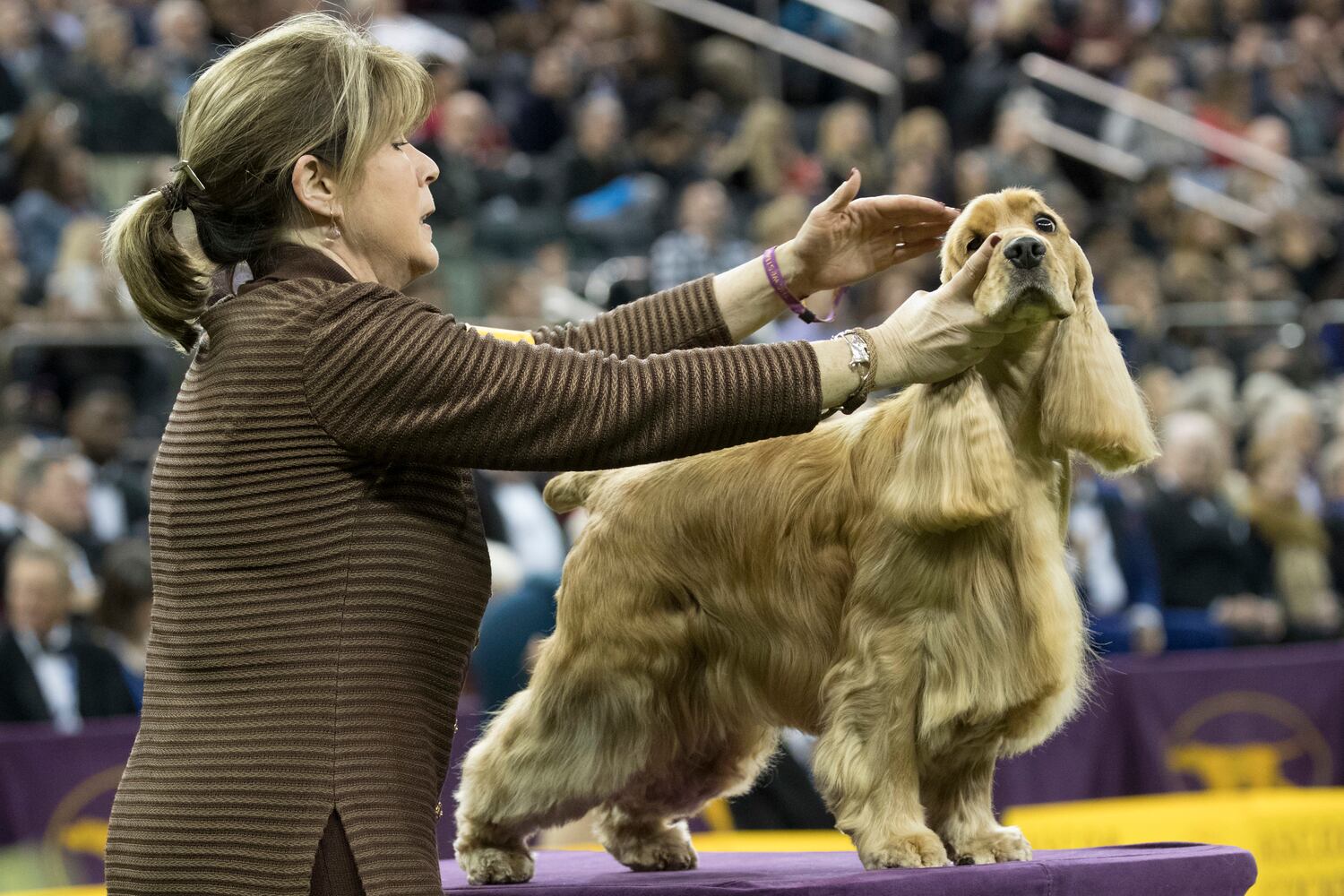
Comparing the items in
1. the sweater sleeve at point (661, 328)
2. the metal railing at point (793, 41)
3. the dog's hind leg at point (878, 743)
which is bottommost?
the metal railing at point (793, 41)

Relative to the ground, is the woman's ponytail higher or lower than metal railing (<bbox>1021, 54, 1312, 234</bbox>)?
higher

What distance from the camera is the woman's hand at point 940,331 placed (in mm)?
2160

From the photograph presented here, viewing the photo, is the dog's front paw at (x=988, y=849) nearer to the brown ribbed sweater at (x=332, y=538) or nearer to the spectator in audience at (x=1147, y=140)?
the brown ribbed sweater at (x=332, y=538)

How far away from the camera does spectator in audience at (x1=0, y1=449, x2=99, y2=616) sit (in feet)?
21.7

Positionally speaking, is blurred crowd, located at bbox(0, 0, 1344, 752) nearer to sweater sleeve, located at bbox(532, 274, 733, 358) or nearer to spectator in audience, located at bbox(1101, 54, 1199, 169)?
spectator in audience, located at bbox(1101, 54, 1199, 169)

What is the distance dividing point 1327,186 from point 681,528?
10.8 metres

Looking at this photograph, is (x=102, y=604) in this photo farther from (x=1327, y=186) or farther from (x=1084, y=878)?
(x=1327, y=186)

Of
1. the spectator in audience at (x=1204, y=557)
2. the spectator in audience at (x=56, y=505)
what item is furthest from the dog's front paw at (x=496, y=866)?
the spectator in audience at (x=1204, y=557)

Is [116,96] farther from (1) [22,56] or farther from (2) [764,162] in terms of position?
(2) [764,162]

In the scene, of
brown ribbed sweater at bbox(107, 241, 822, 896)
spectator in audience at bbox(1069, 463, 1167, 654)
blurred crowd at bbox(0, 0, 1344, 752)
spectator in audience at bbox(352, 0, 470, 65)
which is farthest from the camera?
spectator in audience at bbox(352, 0, 470, 65)

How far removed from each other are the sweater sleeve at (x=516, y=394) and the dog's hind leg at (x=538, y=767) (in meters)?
0.59

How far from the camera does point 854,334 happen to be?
7.03 feet

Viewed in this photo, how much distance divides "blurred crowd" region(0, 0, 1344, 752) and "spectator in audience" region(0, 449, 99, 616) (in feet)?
0.04

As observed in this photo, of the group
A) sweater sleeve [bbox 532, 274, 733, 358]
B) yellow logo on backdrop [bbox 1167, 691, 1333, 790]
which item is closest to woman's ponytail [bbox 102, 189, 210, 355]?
sweater sleeve [bbox 532, 274, 733, 358]
